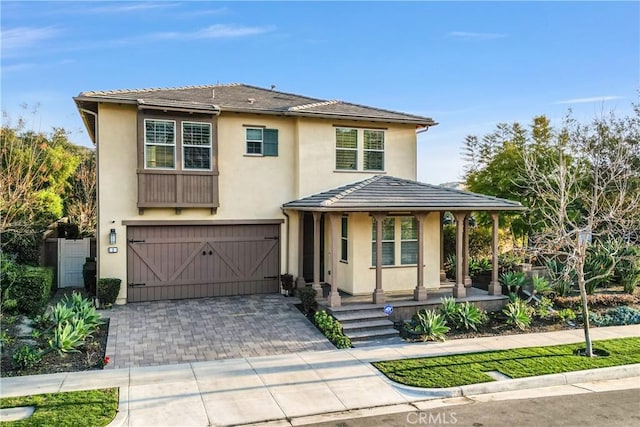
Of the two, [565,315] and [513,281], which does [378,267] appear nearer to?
[513,281]

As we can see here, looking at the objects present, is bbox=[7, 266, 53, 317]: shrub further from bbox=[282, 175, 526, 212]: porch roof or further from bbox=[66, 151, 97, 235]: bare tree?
bbox=[66, 151, 97, 235]: bare tree

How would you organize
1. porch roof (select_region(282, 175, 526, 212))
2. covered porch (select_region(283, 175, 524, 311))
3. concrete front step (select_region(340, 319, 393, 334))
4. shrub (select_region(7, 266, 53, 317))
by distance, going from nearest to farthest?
concrete front step (select_region(340, 319, 393, 334)) → shrub (select_region(7, 266, 53, 317)) → porch roof (select_region(282, 175, 526, 212)) → covered porch (select_region(283, 175, 524, 311))

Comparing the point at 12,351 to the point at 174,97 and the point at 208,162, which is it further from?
the point at 174,97

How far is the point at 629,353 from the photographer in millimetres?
A: 9750

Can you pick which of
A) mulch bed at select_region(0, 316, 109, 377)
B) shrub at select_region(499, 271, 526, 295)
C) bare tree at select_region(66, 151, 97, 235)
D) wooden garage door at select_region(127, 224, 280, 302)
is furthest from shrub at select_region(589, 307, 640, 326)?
bare tree at select_region(66, 151, 97, 235)

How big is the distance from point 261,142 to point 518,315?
8879 millimetres

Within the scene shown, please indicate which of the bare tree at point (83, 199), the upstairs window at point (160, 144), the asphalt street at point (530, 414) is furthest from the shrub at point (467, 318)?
the bare tree at point (83, 199)

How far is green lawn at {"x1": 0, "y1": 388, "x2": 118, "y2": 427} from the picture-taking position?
247 inches

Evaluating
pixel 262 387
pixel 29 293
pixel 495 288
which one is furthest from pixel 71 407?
pixel 495 288

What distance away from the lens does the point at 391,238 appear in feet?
45.7

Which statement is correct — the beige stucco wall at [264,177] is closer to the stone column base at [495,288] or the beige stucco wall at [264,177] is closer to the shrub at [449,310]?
the stone column base at [495,288]

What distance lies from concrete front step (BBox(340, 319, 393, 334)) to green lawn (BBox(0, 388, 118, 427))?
524 centimetres

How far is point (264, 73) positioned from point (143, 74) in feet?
16.4

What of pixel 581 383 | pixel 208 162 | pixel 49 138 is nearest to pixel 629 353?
pixel 581 383
